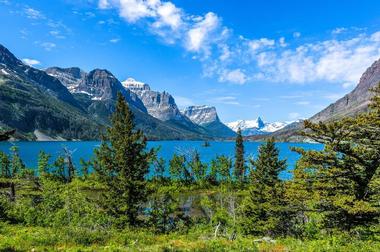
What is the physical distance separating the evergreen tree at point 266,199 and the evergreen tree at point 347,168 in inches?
899

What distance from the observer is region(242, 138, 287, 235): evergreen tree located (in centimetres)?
5109

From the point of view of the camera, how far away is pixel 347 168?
84.7 feet

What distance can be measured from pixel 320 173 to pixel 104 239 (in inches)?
662

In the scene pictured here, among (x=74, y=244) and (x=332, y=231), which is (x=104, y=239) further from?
(x=332, y=231)

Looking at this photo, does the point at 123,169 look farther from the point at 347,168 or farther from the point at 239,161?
the point at 239,161

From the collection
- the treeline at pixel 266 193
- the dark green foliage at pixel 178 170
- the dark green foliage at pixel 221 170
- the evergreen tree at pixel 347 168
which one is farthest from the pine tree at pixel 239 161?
the evergreen tree at pixel 347 168

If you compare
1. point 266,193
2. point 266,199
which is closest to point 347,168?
point 266,193

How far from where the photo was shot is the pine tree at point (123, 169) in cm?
4609

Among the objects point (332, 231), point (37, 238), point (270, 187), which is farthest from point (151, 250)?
point (270, 187)

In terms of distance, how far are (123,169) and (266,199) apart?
22.0 m

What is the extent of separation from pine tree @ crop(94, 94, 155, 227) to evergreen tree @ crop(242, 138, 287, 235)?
1712 cm

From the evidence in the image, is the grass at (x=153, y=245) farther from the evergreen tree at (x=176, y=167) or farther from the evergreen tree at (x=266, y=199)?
the evergreen tree at (x=176, y=167)

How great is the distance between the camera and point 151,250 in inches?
752

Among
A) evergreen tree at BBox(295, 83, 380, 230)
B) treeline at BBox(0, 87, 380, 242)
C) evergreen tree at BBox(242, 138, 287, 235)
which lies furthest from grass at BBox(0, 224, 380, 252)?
evergreen tree at BBox(242, 138, 287, 235)
